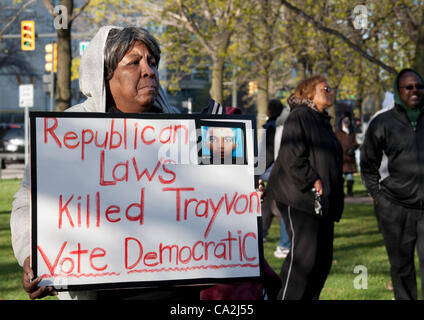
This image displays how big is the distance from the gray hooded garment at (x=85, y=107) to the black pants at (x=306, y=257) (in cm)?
287

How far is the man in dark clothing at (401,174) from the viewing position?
5.73 meters

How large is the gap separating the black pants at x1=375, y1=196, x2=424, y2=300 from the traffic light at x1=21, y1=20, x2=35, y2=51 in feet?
56.0

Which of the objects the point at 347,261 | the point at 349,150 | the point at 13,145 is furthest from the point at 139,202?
the point at 13,145

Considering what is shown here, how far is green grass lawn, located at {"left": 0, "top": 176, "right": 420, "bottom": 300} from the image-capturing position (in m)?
6.75

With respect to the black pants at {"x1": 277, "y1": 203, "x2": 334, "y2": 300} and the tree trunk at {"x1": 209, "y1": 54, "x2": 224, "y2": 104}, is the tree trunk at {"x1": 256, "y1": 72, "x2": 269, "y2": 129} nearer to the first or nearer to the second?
the tree trunk at {"x1": 209, "y1": 54, "x2": 224, "y2": 104}

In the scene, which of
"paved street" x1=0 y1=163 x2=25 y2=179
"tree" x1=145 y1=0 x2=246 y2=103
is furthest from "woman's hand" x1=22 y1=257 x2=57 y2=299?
"paved street" x1=0 y1=163 x2=25 y2=179

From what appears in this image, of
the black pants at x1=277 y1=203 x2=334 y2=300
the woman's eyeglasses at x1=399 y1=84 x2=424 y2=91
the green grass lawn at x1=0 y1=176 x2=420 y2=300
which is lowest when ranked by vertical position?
the green grass lawn at x1=0 y1=176 x2=420 y2=300

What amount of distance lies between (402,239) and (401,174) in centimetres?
52

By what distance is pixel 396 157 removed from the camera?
19.1 ft

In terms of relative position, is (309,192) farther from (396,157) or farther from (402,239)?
(402,239)

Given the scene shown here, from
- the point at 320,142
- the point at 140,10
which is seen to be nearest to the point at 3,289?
the point at 320,142

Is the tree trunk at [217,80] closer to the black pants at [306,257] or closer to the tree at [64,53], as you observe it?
the tree at [64,53]
